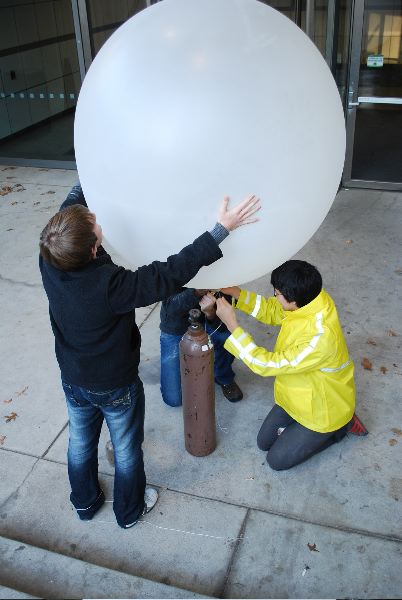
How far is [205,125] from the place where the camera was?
6.17 feet

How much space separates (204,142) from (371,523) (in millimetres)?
1923

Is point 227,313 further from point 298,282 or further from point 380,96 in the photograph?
point 380,96

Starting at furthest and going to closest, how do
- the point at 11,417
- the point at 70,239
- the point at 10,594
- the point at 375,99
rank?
the point at 375,99 < the point at 11,417 < the point at 10,594 < the point at 70,239

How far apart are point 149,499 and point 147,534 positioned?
0.18 meters

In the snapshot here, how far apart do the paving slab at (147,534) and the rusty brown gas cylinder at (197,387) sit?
313 mm

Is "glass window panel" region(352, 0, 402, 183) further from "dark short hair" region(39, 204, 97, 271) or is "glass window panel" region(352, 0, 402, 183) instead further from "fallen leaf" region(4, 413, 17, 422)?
"dark short hair" region(39, 204, 97, 271)

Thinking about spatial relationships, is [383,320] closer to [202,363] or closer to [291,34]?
[202,363]

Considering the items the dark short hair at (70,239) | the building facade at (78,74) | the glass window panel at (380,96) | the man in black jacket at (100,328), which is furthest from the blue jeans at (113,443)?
the glass window panel at (380,96)

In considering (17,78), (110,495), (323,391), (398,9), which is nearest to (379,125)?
(398,9)

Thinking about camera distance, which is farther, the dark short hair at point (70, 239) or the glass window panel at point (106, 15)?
the glass window panel at point (106, 15)

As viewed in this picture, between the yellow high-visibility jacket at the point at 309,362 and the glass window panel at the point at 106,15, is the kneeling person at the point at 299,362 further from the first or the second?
the glass window panel at the point at 106,15

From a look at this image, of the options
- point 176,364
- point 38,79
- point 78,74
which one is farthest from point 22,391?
point 38,79

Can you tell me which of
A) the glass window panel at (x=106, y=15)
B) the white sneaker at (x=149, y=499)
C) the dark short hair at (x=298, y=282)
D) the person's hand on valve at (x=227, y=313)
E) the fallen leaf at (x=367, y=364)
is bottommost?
the fallen leaf at (x=367, y=364)

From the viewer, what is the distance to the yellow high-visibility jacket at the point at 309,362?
2777mm
